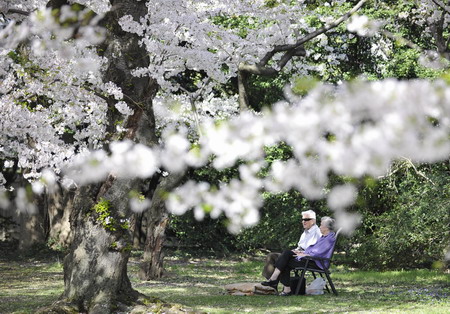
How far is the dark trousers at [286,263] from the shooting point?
10359mm

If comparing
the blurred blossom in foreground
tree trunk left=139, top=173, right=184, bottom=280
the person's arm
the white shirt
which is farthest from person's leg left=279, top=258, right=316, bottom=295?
the blurred blossom in foreground

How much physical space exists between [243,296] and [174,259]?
10551mm

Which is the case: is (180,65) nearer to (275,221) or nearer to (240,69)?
(240,69)

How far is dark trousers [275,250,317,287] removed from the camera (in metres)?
10.4

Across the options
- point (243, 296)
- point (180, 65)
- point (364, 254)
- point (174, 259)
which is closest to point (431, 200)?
point (364, 254)

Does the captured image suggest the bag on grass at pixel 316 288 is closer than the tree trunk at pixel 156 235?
Yes

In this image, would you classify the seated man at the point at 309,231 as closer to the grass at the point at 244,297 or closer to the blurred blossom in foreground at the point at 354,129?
the grass at the point at 244,297

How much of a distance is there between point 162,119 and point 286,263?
722cm

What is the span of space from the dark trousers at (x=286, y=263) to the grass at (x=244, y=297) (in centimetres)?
51

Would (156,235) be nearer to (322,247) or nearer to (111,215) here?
(322,247)

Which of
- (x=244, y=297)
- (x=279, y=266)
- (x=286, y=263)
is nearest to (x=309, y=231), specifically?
(x=286, y=263)

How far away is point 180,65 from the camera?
43.4ft

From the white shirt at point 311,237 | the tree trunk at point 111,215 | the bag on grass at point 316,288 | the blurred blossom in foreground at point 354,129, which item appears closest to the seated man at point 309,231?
the white shirt at point 311,237

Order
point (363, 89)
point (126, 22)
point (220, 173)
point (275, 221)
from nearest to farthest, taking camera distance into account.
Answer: point (363, 89)
point (126, 22)
point (275, 221)
point (220, 173)
